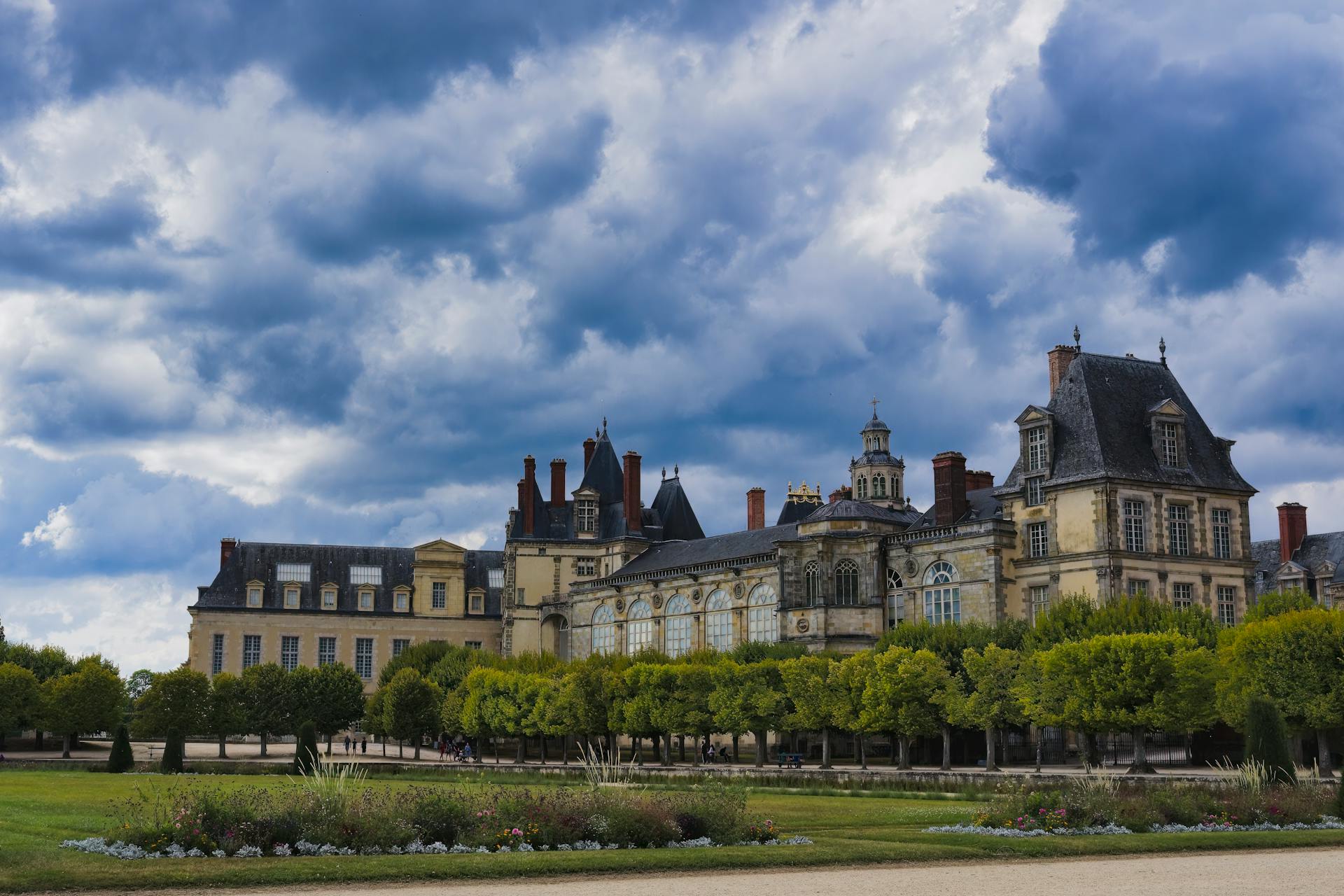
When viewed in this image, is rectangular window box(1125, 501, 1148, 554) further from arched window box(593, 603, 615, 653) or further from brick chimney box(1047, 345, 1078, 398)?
A: arched window box(593, 603, 615, 653)

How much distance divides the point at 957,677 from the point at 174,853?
32121mm

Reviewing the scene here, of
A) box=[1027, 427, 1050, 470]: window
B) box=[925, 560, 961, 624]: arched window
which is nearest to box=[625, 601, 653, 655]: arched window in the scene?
box=[925, 560, 961, 624]: arched window

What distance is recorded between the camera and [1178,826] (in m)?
22.9

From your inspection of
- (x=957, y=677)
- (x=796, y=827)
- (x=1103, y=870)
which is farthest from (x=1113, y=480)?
(x=1103, y=870)

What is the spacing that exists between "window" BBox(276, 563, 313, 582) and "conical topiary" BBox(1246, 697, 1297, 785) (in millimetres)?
66728

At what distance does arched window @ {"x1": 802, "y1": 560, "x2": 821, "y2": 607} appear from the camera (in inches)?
2386

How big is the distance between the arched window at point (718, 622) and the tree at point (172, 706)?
860 inches

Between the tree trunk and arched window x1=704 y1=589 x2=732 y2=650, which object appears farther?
arched window x1=704 y1=589 x2=732 y2=650

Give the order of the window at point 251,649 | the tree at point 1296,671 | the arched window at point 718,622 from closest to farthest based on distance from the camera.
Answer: the tree at point 1296,671, the arched window at point 718,622, the window at point 251,649

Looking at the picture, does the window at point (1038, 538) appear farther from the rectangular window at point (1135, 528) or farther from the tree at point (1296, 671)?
the tree at point (1296, 671)

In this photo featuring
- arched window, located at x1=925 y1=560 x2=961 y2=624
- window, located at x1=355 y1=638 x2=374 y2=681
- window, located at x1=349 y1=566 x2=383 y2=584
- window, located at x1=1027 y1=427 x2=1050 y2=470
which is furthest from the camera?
window, located at x1=349 y1=566 x2=383 y2=584

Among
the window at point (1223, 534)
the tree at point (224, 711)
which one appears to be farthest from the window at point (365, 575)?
the window at point (1223, 534)

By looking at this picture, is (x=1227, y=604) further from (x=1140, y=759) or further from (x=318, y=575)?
(x=318, y=575)

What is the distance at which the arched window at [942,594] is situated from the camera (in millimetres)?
56750
